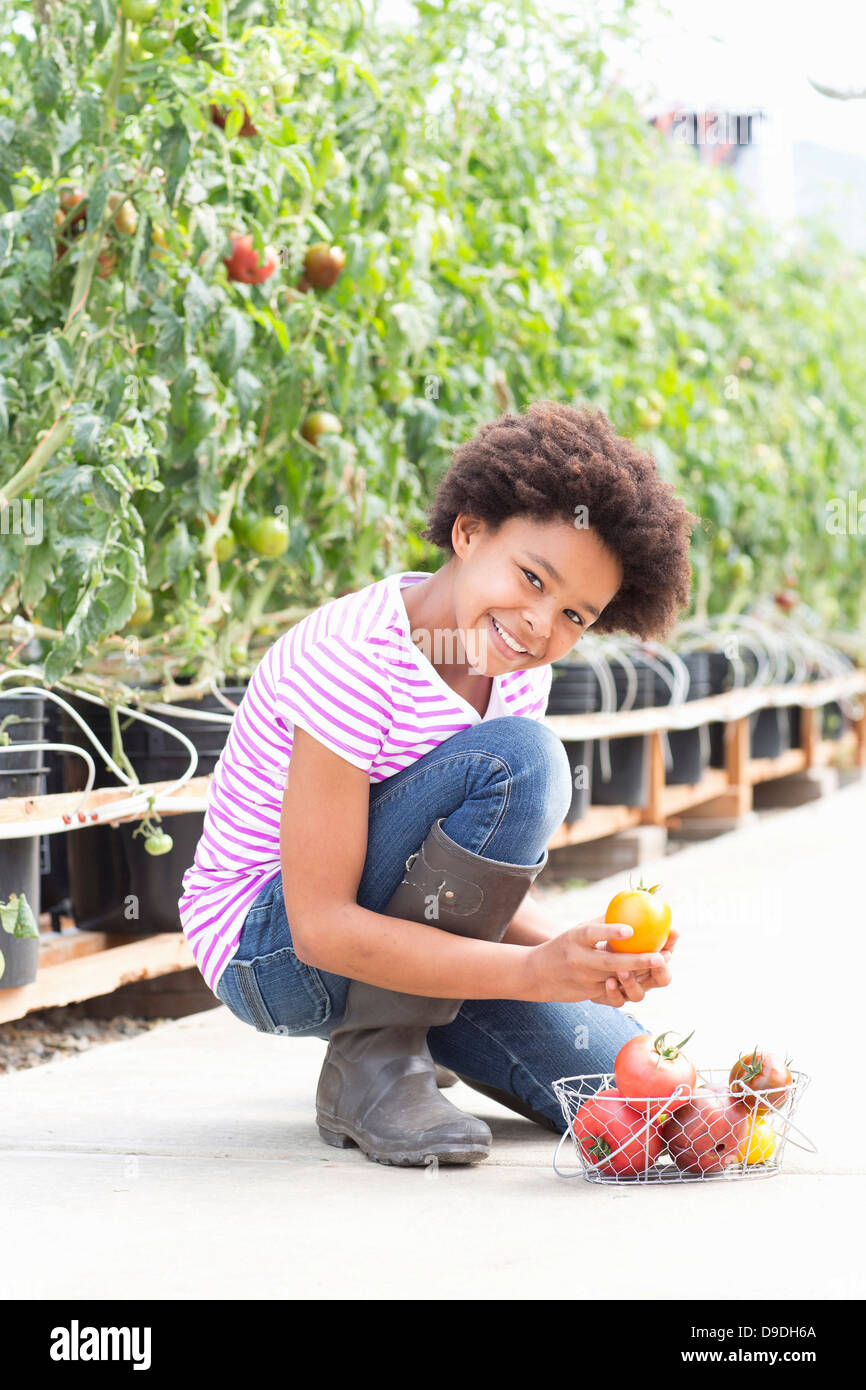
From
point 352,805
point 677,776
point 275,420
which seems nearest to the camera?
point 352,805

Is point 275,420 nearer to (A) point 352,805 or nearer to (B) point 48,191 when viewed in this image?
(B) point 48,191

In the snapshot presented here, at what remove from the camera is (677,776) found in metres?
5.32

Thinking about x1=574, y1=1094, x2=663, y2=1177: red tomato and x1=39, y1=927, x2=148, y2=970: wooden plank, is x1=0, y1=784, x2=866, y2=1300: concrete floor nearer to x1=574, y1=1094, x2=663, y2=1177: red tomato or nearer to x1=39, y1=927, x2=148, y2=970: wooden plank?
x1=574, y1=1094, x2=663, y2=1177: red tomato

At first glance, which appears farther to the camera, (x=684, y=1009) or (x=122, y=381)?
(x=684, y=1009)

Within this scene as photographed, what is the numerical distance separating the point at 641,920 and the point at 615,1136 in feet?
0.91

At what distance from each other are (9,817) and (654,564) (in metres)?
1.01

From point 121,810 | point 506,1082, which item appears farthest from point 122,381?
point 506,1082

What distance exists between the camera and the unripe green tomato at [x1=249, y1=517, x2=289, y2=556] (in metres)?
2.94

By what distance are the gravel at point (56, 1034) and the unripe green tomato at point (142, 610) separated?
0.71m

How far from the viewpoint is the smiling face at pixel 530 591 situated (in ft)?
5.79

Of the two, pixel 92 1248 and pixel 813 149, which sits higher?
pixel 813 149

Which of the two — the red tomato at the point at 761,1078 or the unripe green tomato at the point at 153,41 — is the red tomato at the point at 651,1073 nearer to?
the red tomato at the point at 761,1078

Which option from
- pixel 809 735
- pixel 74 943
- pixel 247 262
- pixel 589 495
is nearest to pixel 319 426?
pixel 247 262

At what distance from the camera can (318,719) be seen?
Result: 173cm
